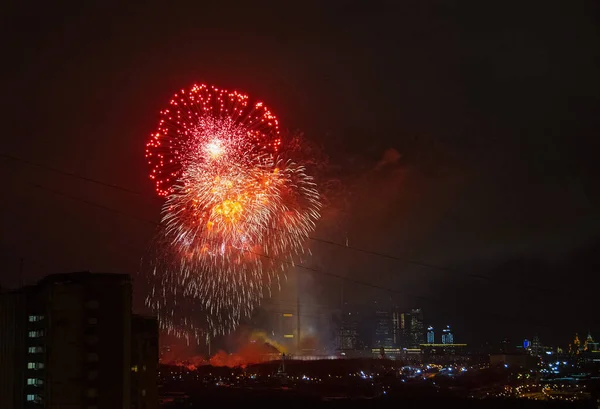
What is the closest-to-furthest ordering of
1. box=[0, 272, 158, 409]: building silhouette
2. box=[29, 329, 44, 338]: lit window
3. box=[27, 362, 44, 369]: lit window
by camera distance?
1. box=[0, 272, 158, 409]: building silhouette
2. box=[27, 362, 44, 369]: lit window
3. box=[29, 329, 44, 338]: lit window

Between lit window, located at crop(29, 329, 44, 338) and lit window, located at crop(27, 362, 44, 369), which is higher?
lit window, located at crop(29, 329, 44, 338)

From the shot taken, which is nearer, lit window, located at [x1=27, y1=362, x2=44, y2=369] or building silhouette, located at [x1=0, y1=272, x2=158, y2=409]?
building silhouette, located at [x1=0, y1=272, x2=158, y2=409]

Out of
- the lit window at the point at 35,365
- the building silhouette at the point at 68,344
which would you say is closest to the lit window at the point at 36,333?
the building silhouette at the point at 68,344

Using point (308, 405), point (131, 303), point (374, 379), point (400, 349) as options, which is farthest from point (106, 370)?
A: point (400, 349)

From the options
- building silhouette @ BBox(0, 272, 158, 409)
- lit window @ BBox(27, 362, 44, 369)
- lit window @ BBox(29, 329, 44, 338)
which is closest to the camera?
building silhouette @ BBox(0, 272, 158, 409)

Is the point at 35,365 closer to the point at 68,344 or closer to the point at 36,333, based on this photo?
the point at 36,333

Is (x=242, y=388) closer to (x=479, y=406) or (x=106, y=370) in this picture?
(x=479, y=406)

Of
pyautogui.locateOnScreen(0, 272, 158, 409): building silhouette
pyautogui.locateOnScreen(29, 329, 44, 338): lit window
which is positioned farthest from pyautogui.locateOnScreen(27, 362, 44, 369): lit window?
pyautogui.locateOnScreen(29, 329, 44, 338): lit window

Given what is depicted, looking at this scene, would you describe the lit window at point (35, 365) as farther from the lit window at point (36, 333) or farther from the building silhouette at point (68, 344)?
the lit window at point (36, 333)

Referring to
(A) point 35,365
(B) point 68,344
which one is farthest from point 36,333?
(B) point 68,344

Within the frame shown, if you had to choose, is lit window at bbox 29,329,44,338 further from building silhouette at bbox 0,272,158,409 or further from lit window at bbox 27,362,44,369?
lit window at bbox 27,362,44,369
